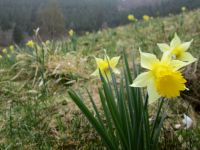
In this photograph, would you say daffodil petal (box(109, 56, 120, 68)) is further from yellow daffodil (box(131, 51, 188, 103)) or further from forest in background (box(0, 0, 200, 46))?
forest in background (box(0, 0, 200, 46))

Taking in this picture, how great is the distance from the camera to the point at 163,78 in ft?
3.18

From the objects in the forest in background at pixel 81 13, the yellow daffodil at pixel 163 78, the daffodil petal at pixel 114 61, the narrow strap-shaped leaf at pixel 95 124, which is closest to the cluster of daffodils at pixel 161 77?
the yellow daffodil at pixel 163 78

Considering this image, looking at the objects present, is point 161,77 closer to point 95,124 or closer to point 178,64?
point 178,64

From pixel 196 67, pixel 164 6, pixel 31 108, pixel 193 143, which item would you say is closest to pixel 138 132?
pixel 193 143

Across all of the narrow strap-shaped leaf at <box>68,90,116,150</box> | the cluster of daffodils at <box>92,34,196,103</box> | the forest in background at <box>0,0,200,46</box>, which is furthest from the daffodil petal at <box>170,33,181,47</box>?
the forest in background at <box>0,0,200,46</box>

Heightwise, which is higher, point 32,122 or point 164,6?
point 164,6

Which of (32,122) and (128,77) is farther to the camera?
(32,122)

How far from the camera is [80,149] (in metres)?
1.68

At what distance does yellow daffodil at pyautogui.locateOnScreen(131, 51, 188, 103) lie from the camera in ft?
3.15

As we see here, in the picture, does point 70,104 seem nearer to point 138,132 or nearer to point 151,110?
point 151,110

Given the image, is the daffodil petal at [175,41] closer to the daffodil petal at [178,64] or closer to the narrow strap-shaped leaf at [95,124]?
the daffodil petal at [178,64]

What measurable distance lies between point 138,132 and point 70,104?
4.14ft

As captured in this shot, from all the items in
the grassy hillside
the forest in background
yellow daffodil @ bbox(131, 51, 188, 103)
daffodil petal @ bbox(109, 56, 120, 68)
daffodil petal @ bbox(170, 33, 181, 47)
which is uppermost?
the forest in background

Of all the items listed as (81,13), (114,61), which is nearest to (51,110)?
(114,61)
